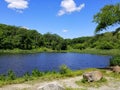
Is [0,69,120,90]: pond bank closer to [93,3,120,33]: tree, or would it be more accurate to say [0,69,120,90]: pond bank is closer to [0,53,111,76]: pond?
[93,3,120,33]: tree

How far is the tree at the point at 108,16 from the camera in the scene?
2684 centimetres

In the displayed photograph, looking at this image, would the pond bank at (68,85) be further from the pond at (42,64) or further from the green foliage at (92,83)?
the pond at (42,64)

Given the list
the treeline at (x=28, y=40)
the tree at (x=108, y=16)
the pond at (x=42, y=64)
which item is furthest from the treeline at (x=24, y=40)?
the tree at (x=108, y=16)

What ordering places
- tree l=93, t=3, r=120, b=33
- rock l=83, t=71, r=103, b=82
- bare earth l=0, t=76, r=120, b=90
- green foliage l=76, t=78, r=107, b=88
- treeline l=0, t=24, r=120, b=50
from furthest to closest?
treeline l=0, t=24, r=120, b=50 < tree l=93, t=3, r=120, b=33 < rock l=83, t=71, r=103, b=82 < green foliage l=76, t=78, r=107, b=88 < bare earth l=0, t=76, r=120, b=90

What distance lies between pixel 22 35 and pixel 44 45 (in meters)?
18.0

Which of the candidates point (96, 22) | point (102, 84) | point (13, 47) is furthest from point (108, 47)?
point (102, 84)

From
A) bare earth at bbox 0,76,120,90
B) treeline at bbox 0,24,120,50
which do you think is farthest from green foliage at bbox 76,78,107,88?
treeline at bbox 0,24,120,50

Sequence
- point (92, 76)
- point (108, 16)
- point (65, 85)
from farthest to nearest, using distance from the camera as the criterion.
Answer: point (108, 16)
point (92, 76)
point (65, 85)

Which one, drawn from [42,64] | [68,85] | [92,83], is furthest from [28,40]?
[68,85]

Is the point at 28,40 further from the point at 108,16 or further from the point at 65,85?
the point at 65,85

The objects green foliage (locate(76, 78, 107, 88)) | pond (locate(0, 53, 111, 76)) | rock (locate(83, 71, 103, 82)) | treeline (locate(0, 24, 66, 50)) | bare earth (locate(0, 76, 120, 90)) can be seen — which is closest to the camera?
bare earth (locate(0, 76, 120, 90))

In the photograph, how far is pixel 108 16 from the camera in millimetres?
27047

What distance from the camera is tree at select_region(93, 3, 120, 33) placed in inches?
1057

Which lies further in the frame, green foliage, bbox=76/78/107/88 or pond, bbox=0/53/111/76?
pond, bbox=0/53/111/76
